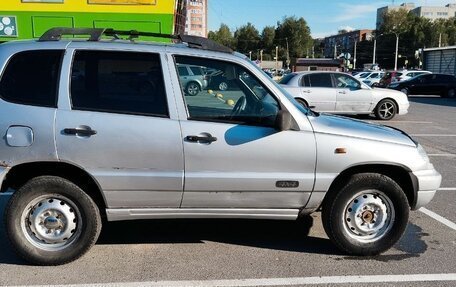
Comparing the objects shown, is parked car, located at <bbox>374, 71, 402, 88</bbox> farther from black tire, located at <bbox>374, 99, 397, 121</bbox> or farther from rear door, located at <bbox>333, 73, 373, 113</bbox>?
rear door, located at <bbox>333, 73, 373, 113</bbox>

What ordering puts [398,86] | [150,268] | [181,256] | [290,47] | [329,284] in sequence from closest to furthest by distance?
[329,284]
[150,268]
[181,256]
[398,86]
[290,47]

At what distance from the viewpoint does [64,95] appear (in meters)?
3.98

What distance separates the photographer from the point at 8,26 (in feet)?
41.8

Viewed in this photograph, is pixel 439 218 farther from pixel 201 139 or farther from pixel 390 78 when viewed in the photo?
pixel 390 78

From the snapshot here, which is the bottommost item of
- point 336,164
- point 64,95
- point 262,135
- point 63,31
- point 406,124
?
point 406,124

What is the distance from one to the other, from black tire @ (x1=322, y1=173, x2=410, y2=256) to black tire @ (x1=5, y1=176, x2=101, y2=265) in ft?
6.73

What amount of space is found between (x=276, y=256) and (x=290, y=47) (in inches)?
3914

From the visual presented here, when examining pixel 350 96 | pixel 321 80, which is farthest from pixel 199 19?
pixel 350 96

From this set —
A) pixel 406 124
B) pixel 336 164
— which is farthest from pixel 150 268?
pixel 406 124

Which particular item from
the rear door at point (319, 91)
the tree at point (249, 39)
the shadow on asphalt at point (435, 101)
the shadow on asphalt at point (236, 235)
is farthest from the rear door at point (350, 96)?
the tree at point (249, 39)

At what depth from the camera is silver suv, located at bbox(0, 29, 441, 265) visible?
395 cm

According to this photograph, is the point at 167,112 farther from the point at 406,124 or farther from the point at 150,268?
the point at 406,124

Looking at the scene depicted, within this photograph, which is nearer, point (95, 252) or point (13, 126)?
point (13, 126)

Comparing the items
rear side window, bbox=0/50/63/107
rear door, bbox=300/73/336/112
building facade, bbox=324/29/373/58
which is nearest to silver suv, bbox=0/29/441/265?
rear side window, bbox=0/50/63/107
